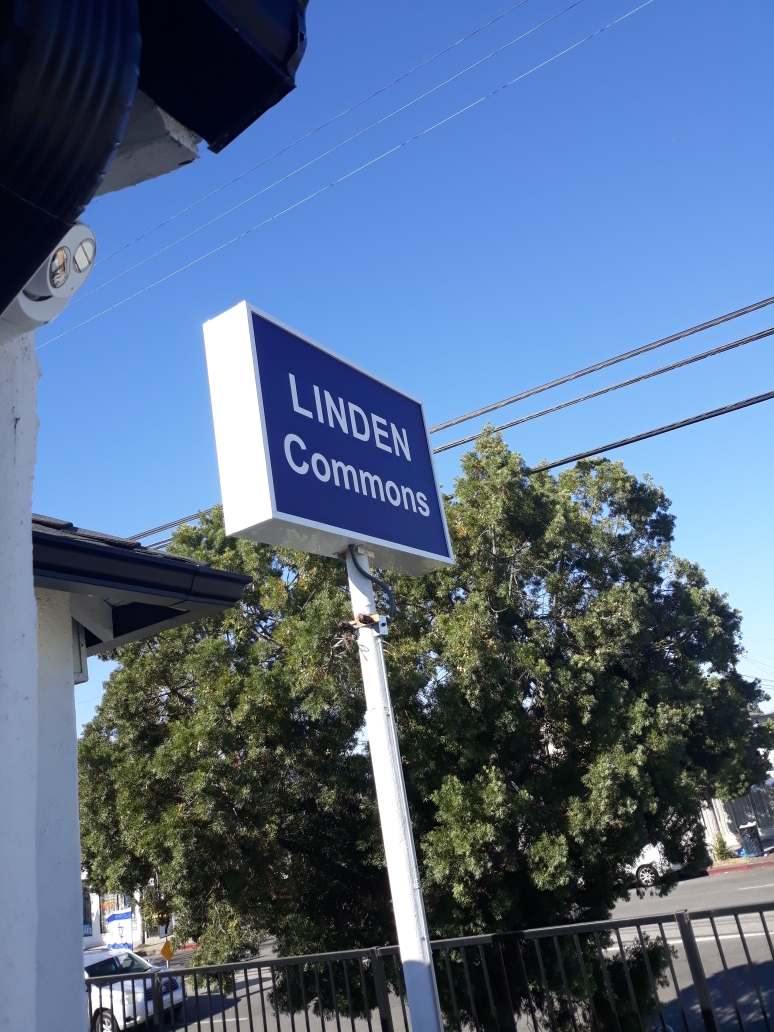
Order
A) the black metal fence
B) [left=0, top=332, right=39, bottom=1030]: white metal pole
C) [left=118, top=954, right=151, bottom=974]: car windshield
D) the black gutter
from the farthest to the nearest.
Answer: [left=118, top=954, right=151, bottom=974]: car windshield < the black metal fence < the black gutter < [left=0, top=332, right=39, bottom=1030]: white metal pole

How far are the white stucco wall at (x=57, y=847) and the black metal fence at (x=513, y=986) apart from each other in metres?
1.59

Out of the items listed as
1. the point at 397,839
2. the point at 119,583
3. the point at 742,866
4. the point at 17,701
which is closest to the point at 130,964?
the point at 397,839

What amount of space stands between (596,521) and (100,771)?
7268 millimetres

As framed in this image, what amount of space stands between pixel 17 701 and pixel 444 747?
7152 mm

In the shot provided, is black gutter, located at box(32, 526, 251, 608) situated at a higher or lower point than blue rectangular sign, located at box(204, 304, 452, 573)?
lower

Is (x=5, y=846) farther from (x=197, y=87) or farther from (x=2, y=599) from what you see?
(x=197, y=87)

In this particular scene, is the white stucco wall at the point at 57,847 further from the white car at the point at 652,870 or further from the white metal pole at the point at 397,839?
the white car at the point at 652,870

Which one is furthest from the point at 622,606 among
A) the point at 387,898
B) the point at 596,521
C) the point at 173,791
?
the point at 173,791

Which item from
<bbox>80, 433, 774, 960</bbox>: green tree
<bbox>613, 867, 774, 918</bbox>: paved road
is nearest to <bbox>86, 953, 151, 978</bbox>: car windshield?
<bbox>80, 433, 774, 960</bbox>: green tree

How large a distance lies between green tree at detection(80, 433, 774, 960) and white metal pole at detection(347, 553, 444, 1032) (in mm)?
3875

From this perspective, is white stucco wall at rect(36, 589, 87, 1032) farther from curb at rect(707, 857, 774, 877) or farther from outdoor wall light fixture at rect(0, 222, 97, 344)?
curb at rect(707, 857, 774, 877)

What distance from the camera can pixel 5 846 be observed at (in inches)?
72.1

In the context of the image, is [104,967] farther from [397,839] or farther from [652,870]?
[397,839]

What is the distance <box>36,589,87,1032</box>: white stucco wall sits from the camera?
11.9 ft
